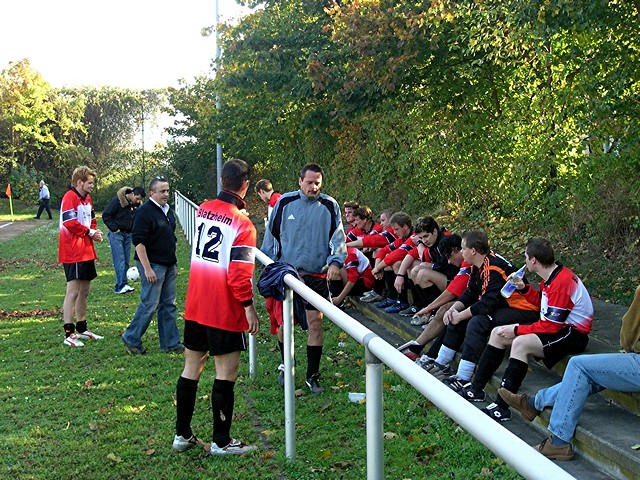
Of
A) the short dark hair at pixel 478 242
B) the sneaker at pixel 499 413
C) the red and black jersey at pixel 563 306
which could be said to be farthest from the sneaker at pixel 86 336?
the red and black jersey at pixel 563 306

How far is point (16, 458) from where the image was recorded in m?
5.22

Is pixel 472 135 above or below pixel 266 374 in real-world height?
above

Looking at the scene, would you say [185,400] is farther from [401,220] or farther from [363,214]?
[363,214]

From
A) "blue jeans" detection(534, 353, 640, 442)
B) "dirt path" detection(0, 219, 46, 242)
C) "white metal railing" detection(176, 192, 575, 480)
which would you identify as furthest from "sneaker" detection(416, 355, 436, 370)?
"dirt path" detection(0, 219, 46, 242)

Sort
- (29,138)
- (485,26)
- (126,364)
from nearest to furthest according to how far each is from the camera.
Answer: (126,364)
(485,26)
(29,138)

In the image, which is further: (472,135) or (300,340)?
(472,135)

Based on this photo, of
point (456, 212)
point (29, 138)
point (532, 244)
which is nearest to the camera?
point (532, 244)

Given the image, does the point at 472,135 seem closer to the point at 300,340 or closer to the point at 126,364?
the point at 300,340

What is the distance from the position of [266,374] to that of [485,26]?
474 centimetres

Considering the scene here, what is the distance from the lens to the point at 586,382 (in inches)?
186

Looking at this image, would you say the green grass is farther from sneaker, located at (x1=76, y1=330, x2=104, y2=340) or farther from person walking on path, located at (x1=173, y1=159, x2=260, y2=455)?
person walking on path, located at (x1=173, y1=159, x2=260, y2=455)

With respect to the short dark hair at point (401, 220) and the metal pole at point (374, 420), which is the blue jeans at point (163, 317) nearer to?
the short dark hair at point (401, 220)

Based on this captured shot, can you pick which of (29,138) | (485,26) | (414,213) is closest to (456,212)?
(414,213)

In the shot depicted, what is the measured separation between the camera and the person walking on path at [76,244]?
8.70m
